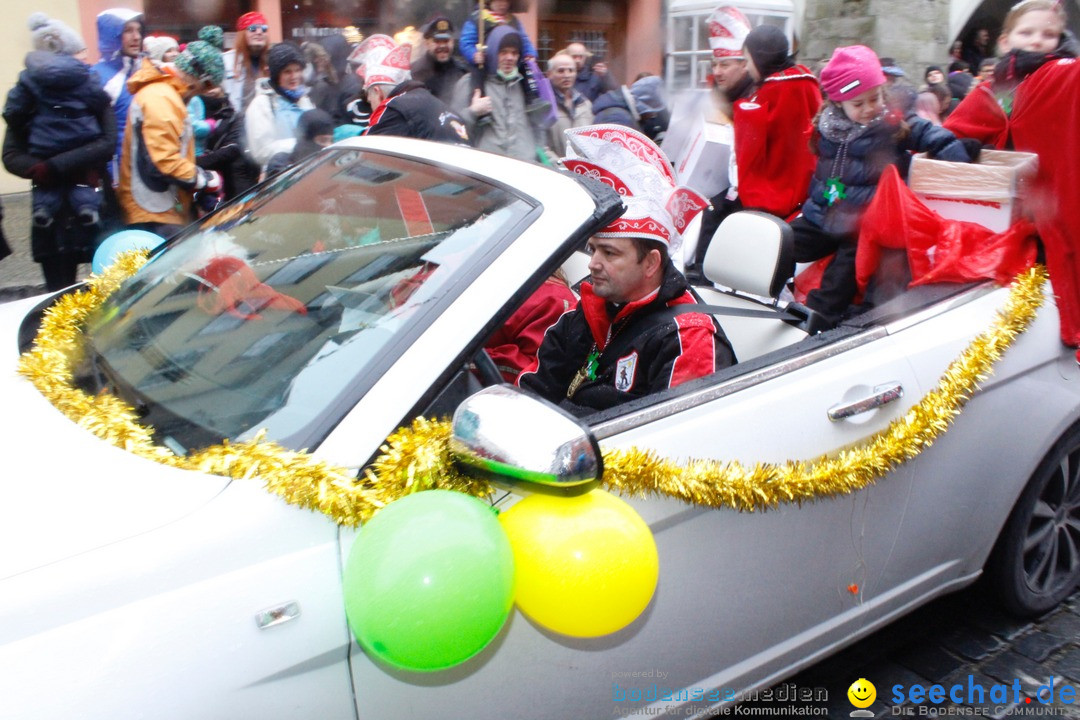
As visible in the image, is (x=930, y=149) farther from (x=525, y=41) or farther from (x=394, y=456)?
(x=525, y=41)

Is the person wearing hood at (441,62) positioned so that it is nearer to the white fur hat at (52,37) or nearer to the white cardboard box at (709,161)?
the white cardboard box at (709,161)

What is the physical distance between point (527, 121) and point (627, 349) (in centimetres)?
395

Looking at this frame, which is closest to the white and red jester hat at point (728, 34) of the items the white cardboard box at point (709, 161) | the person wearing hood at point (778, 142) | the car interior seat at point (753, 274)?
the white cardboard box at point (709, 161)

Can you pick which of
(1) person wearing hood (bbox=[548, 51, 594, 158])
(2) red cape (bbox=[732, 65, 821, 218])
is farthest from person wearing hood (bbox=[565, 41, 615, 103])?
(2) red cape (bbox=[732, 65, 821, 218])

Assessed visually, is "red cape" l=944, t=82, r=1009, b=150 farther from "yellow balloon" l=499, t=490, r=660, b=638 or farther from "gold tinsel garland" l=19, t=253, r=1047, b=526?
"yellow balloon" l=499, t=490, r=660, b=638

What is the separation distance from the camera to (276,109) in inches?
232

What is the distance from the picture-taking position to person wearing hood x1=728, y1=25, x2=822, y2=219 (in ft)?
15.2

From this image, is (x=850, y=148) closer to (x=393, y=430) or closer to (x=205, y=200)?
(x=393, y=430)

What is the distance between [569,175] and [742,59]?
10.9 ft

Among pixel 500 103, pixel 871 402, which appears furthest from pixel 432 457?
pixel 500 103

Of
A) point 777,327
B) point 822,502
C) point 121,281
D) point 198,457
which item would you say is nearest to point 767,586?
point 822,502

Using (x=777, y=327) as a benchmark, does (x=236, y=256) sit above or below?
above

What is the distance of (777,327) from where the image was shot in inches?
Answer: 115

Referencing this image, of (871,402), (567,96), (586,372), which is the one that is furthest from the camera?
(567,96)
